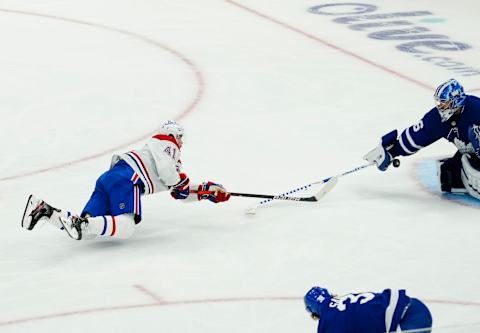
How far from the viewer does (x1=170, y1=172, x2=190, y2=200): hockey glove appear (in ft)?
19.5

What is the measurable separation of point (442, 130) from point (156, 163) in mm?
1391

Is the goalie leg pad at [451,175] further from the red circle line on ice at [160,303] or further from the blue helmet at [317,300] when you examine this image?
the blue helmet at [317,300]

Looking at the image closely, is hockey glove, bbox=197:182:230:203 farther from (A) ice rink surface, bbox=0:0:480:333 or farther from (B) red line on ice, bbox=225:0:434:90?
(B) red line on ice, bbox=225:0:434:90

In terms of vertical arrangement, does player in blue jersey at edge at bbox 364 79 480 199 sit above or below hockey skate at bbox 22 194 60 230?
above

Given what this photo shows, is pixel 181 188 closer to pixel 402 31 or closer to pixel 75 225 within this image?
pixel 75 225

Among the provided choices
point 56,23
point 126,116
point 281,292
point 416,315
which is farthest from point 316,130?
point 416,315

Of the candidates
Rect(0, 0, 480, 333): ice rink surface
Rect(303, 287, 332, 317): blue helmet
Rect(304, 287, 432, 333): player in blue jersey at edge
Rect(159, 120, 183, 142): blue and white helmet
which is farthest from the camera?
Rect(159, 120, 183, 142): blue and white helmet

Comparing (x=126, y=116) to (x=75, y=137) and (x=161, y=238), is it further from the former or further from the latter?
(x=161, y=238)

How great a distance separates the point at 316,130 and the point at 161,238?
176 cm

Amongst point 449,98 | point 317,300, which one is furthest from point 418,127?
point 317,300

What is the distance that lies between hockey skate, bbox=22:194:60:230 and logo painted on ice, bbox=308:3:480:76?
3748 mm

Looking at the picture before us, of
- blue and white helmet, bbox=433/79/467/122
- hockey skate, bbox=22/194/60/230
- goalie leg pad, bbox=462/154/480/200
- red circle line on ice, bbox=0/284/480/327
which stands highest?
blue and white helmet, bbox=433/79/467/122

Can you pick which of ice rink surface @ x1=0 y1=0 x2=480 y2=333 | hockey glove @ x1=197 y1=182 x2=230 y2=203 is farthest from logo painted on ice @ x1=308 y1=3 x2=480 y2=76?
hockey glove @ x1=197 y1=182 x2=230 y2=203

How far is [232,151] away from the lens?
23.2ft
